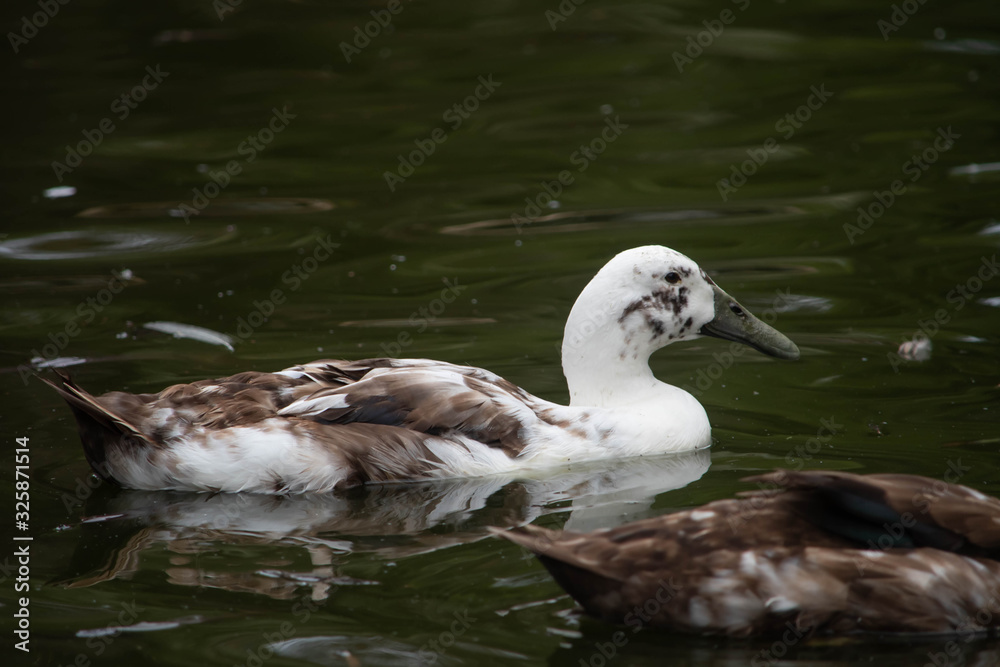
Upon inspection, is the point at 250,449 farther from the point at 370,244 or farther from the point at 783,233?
the point at 783,233

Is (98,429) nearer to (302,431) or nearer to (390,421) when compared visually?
(302,431)

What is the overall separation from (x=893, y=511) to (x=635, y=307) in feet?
9.86

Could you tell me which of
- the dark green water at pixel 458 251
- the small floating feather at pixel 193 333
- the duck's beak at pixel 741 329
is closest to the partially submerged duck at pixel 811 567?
the dark green water at pixel 458 251

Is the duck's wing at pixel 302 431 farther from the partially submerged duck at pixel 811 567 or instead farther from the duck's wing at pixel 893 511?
the duck's wing at pixel 893 511

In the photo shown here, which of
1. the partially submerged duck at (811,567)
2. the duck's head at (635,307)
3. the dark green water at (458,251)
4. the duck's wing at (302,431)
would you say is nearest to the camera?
the partially submerged duck at (811,567)

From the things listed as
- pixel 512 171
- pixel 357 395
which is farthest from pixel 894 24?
pixel 357 395

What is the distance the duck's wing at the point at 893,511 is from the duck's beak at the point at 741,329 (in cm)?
301

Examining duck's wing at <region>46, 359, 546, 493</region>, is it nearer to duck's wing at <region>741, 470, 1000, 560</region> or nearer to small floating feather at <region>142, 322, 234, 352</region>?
small floating feather at <region>142, 322, 234, 352</region>

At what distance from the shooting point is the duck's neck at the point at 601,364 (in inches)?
313

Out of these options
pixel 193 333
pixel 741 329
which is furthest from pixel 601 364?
pixel 193 333

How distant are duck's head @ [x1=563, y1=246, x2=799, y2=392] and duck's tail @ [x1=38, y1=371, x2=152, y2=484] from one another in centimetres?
254

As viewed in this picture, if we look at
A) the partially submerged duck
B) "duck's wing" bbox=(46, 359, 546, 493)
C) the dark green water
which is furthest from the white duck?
the partially submerged duck

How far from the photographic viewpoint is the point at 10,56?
725 inches

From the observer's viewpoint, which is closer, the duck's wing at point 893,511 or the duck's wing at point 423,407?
the duck's wing at point 893,511
